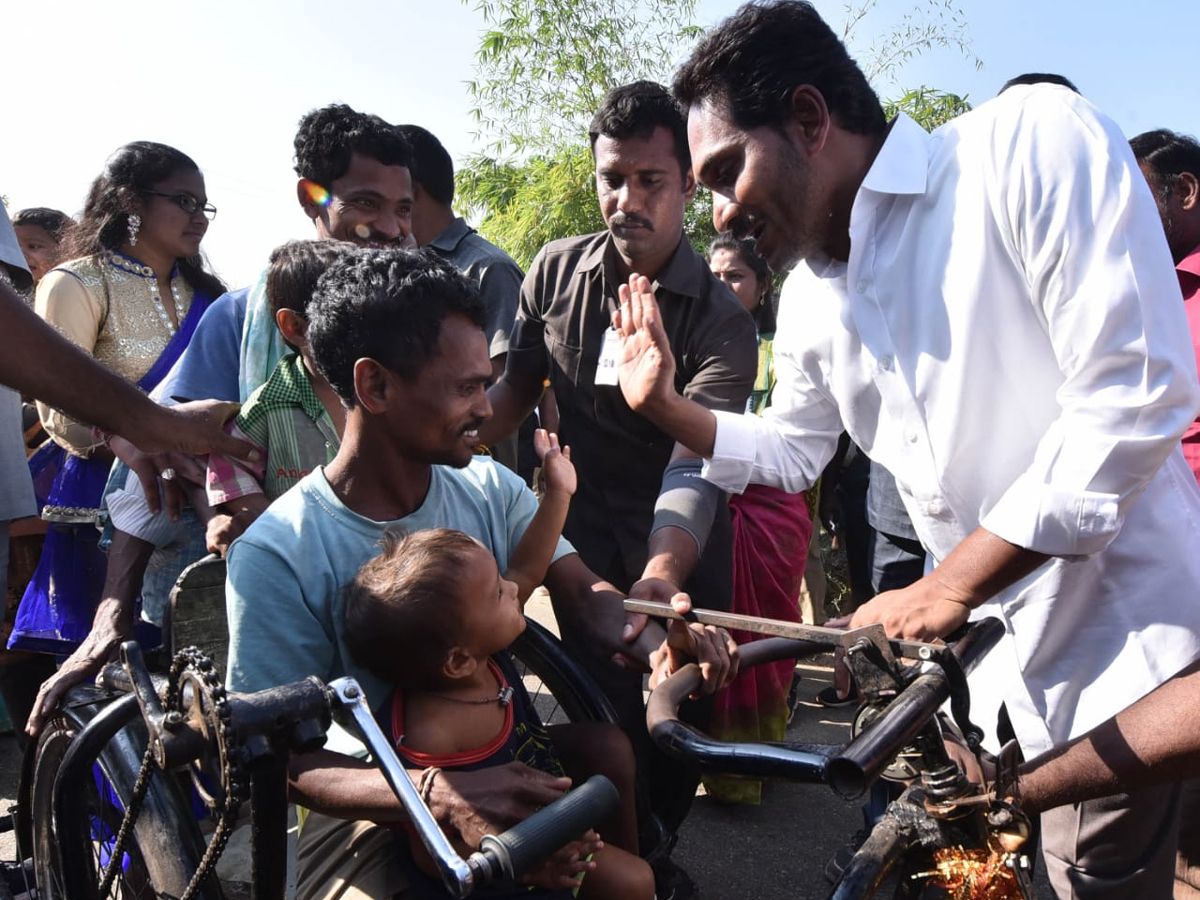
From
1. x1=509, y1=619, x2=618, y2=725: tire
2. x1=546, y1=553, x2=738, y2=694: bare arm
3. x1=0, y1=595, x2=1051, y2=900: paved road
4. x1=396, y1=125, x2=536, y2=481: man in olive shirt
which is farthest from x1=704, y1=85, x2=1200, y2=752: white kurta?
x1=396, y1=125, x2=536, y2=481: man in olive shirt

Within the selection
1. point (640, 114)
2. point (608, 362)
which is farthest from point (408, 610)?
point (640, 114)

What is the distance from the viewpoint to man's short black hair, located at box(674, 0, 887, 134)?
6.07 feet

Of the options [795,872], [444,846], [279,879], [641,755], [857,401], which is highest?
[857,401]

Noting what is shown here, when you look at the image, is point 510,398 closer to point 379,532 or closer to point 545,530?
point 545,530

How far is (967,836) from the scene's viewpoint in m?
1.29

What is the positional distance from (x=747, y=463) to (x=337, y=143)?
61.9 inches

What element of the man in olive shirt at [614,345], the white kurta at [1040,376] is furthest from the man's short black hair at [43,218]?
the white kurta at [1040,376]

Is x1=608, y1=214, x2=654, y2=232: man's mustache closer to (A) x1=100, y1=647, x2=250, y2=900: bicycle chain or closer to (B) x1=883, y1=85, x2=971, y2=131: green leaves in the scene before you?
(A) x1=100, y1=647, x2=250, y2=900: bicycle chain

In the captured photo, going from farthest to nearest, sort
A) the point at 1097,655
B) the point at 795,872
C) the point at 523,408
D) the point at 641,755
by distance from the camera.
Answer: the point at 523,408 → the point at 795,872 → the point at 641,755 → the point at 1097,655

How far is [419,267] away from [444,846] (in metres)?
1.26

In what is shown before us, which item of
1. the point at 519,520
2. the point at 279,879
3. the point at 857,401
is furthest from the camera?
the point at 519,520

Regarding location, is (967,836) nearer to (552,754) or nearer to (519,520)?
(552,754)

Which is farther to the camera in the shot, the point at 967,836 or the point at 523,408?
the point at 523,408

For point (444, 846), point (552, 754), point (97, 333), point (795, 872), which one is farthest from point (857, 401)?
point (97, 333)
